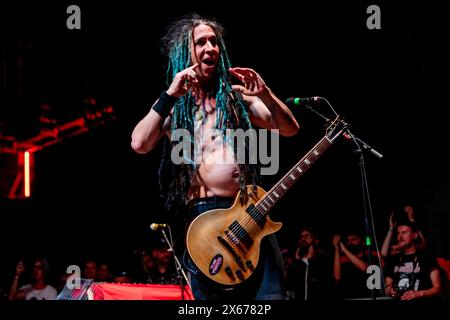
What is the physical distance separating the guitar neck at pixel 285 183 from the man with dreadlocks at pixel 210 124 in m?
0.12

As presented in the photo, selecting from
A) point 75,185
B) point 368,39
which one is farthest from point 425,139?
point 75,185

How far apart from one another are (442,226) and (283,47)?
110 inches

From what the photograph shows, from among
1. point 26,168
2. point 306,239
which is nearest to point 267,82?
point 306,239

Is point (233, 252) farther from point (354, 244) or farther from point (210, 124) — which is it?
point (354, 244)

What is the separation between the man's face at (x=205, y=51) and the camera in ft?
10.2

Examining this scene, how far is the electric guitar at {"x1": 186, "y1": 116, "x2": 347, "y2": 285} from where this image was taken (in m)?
2.84

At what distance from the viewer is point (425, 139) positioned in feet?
22.3

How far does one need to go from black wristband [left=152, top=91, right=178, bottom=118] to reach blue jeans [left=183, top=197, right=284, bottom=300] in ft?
1.47

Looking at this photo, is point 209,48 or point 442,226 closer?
point 209,48

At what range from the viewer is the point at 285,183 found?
9.98 feet

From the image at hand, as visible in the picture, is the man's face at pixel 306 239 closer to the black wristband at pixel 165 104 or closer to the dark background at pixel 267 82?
the dark background at pixel 267 82

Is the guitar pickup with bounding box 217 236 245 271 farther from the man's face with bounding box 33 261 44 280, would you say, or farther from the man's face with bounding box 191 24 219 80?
the man's face with bounding box 33 261 44 280

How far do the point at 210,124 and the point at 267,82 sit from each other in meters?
2.81

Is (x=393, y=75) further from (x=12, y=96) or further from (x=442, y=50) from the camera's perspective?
(x=12, y=96)
